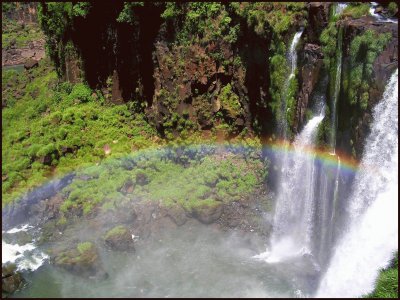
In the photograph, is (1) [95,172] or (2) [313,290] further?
(1) [95,172]

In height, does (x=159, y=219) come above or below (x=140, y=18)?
below

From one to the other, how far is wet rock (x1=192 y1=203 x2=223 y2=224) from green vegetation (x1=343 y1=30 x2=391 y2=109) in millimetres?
8395

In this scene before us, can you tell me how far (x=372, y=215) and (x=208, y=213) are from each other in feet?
26.2

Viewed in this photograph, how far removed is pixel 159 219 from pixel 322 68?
10.4m

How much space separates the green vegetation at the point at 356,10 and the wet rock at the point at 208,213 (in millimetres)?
10311

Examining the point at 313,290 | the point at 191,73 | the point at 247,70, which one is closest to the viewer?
the point at 313,290

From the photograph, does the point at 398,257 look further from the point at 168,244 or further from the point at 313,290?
the point at 168,244

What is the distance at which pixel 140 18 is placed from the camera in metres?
23.8

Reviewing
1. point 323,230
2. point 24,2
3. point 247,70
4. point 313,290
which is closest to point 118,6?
point 247,70

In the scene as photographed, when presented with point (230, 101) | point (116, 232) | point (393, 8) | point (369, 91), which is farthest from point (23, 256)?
point (393, 8)

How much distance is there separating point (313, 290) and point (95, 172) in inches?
508

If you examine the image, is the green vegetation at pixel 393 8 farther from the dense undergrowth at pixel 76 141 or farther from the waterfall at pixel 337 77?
the dense undergrowth at pixel 76 141

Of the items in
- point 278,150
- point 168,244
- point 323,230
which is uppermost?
point 278,150

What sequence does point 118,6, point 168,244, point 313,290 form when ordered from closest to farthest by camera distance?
point 313,290 → point 168,244 → point 118,6
